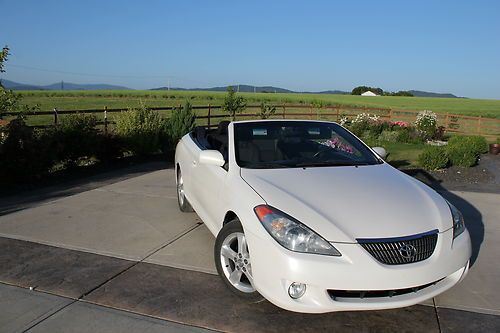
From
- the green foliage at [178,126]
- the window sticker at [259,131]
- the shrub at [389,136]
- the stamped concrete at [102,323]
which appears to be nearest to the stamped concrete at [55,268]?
the stamped concrete at [102,323]

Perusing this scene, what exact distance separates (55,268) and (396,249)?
9.64 feet

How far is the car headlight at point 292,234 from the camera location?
2896 mm

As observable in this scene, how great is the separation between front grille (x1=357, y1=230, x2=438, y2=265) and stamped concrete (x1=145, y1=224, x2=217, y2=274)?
1622mm

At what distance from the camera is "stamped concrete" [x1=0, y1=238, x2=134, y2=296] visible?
145 inches

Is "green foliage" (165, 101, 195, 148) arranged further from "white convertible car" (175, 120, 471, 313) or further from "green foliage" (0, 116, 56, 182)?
"white convertible car" (175, 120, 471, 313)

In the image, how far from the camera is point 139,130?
10992mm

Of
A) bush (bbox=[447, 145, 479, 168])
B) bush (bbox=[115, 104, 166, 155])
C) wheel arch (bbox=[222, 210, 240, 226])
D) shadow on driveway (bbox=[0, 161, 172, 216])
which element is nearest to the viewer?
wheel arch (bbox=[222, 210, 240, 226])

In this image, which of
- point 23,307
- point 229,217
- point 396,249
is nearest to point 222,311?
point 229,217

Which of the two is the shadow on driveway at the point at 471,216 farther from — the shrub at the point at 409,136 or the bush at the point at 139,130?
the shrub at the point at 409,136

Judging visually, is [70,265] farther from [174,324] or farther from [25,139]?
[25,139]

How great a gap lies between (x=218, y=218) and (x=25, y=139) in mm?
5322

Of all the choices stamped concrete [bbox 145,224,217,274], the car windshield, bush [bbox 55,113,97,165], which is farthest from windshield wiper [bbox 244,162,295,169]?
bush [bbox 55,113,97,165]

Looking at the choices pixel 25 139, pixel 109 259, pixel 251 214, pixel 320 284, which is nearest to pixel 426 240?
pixel 320 284

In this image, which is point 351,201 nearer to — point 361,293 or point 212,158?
point 361,293
